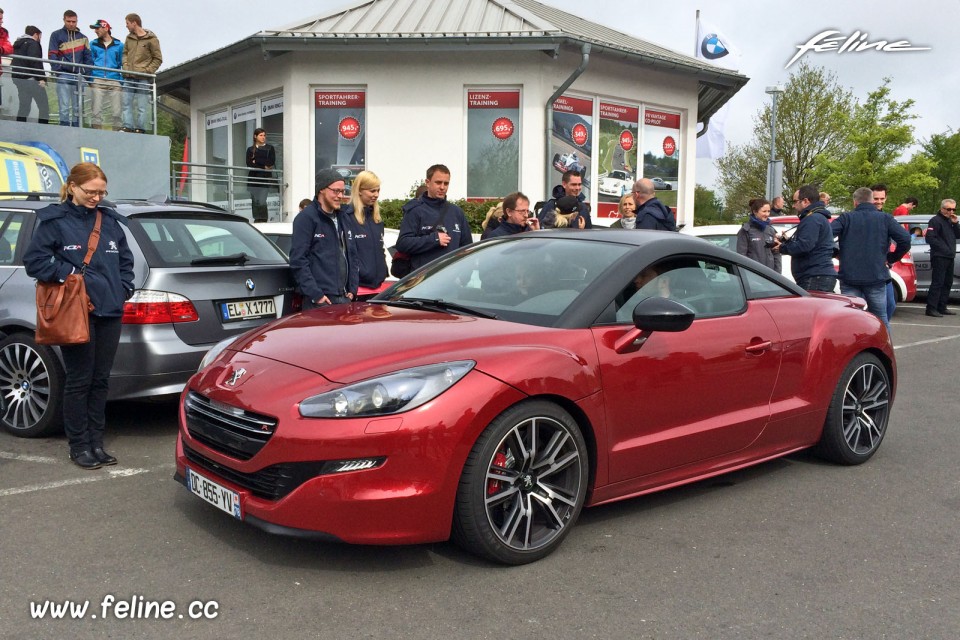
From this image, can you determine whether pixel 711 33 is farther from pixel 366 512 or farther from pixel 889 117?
pixel 366 512

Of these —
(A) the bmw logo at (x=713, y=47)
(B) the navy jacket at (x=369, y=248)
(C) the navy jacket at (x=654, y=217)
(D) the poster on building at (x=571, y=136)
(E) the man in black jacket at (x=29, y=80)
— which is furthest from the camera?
(A) the bmw logo at (x=713, y=47)

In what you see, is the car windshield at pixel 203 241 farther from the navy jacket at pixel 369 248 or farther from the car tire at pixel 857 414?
the car tire at pixel 857 414

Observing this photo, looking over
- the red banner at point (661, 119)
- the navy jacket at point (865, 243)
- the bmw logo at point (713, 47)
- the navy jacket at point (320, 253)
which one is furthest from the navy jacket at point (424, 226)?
the bmw logo at point (713, 47)

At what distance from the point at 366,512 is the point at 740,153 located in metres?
47.6

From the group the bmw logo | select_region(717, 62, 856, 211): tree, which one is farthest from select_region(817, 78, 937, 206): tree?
the bmw logo

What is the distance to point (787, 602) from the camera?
321 centimetres

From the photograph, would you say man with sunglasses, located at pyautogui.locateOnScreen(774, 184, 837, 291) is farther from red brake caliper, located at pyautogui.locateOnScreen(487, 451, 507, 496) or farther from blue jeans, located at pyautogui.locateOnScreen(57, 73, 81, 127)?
blue jeans, located at pyautogui.locateOnScreen(57, 73, 81, 127)

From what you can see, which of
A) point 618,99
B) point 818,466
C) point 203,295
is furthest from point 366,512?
point 618,99

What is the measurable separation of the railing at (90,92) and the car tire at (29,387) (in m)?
8.34

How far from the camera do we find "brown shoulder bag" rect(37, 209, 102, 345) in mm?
4520

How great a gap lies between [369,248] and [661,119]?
12893 mm

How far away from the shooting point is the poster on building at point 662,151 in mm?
17797

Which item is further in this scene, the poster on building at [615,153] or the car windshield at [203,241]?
the poster on building at [615,153]

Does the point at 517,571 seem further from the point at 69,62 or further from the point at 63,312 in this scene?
the point at 69,62
